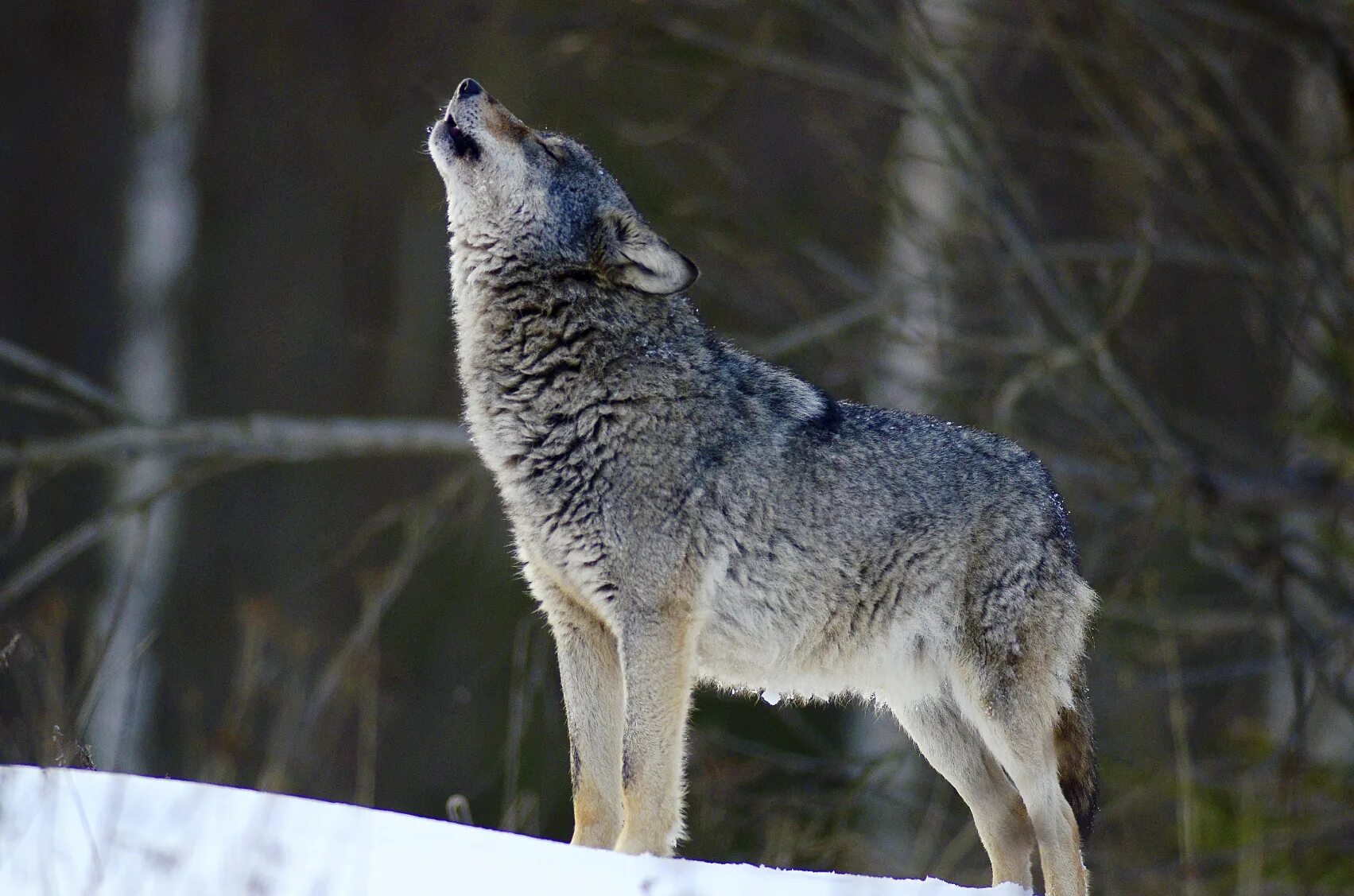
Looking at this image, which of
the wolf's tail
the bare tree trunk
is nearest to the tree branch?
the wolf's tail

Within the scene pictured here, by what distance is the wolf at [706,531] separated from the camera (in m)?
4.34

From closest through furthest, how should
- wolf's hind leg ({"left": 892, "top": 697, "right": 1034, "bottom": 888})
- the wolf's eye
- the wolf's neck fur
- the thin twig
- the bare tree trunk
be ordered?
the wolf's neck fur
wolf's hind leg ({"left": 892, "top": 697, "right": 1034, "bottom": 888})
the wolf's eye
the thin twig
the bare tree trunk

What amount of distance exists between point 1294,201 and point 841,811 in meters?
3.92

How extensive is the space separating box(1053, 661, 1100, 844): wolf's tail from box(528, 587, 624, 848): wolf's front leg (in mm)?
1366

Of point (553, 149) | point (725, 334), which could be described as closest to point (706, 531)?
point (553, 149)

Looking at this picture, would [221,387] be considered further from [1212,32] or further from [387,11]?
[1212,32]

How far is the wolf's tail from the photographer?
4.59 meters

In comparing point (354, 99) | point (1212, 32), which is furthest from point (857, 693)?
point (354, 99)

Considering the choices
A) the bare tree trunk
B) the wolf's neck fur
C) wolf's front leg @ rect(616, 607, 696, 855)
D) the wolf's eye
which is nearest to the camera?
wolf's front leg @ rect(616, 607, 696, 855)

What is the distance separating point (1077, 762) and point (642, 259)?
2095 millimetres

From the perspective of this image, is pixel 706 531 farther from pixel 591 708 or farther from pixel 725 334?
pixel 725 334

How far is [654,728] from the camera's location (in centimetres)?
416

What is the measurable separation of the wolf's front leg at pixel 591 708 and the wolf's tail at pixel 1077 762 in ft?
4.48

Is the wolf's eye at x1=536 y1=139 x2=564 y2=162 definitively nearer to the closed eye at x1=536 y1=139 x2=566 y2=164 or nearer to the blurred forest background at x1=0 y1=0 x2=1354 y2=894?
the closed eye at x1=536 y1=139 x2=566 y2=164
